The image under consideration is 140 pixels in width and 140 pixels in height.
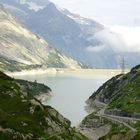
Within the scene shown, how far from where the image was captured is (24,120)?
355 ft

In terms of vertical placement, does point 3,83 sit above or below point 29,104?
above

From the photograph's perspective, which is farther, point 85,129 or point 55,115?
point 85,129

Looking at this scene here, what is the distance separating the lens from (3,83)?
14062 cm

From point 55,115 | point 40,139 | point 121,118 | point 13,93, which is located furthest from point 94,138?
point 40,139

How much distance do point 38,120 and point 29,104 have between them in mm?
8963

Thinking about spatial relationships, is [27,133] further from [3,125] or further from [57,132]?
[57,132]

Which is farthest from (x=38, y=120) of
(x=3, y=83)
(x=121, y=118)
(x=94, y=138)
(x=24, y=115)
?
(x=121, y=118)

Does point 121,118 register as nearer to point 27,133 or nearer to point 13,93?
point 13,93

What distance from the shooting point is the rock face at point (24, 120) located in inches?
3873

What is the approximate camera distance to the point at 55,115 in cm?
13800

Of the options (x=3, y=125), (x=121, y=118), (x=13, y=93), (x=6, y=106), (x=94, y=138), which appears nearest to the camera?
(x=3, y=125)

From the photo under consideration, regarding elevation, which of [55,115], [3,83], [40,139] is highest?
[3,83]

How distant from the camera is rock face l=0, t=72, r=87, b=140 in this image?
98375mm

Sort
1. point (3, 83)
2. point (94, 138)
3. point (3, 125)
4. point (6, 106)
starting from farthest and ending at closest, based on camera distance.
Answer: point (94, 138), point (3, 83), point (6, 106), point (3, 125)
